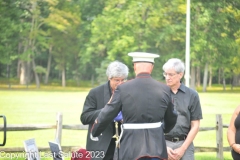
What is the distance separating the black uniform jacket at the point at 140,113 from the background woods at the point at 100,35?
30440 millimetres

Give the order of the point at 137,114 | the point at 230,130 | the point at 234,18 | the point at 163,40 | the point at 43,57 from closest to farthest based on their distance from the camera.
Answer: the point at 137,114 < the point at 230,130 < the point at 234,18 < the point at 163,40 < the point at 43,57

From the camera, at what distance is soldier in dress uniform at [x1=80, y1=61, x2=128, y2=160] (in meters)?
4.82

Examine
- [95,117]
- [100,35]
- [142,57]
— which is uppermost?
[100,35]

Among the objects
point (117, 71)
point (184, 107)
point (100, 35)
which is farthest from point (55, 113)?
point (117, 71)

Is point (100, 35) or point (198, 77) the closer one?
point (198, 77)

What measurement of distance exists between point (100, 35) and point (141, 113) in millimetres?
39103

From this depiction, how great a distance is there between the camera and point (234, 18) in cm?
3209

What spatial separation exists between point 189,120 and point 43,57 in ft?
141

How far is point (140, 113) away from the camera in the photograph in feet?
13.3

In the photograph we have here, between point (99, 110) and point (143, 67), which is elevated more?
point (143, 67)

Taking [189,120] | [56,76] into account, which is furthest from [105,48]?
[189,120]

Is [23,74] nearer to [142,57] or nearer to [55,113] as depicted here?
[55,113]

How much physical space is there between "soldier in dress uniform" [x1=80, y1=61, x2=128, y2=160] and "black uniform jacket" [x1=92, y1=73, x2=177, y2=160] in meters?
0.65

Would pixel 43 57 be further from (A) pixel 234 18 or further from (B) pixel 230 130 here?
(B) pixel 230 130
